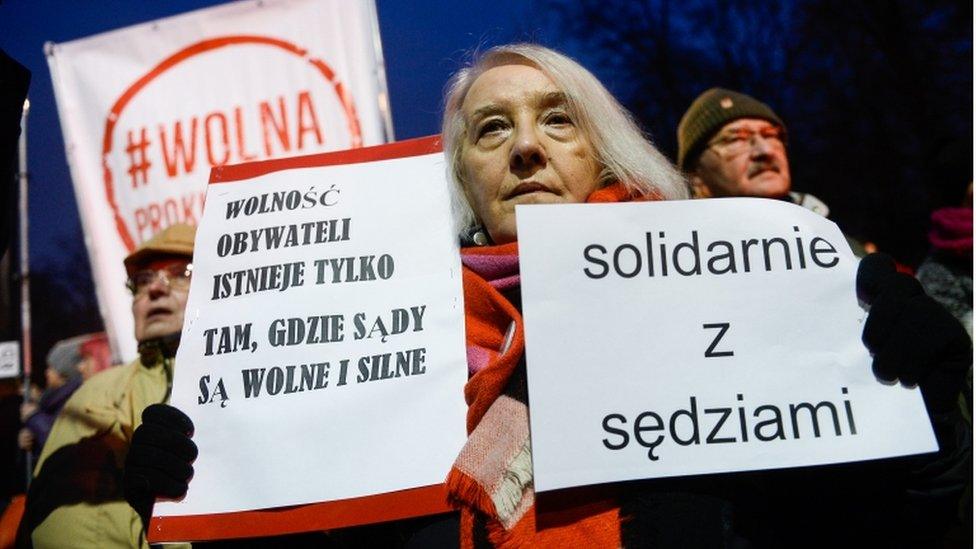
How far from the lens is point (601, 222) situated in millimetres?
1551

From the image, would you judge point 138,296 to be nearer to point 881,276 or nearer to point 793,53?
point 881,276

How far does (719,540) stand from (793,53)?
342 cm

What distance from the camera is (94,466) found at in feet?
9.32

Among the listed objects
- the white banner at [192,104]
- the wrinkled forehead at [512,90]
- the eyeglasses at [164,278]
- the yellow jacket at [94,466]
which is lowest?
the yellow jacket at [94,466]

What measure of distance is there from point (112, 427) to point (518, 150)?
1970 mm

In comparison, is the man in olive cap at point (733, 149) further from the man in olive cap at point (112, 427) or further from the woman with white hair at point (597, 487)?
the man in olive cap at point (112, 427)

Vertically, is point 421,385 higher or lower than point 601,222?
lower

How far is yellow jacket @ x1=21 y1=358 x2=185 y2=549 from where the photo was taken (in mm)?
2678

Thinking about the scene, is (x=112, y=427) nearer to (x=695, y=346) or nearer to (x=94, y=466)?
(x=94, y=466)

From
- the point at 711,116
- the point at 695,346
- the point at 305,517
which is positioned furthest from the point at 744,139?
the point at 305,517

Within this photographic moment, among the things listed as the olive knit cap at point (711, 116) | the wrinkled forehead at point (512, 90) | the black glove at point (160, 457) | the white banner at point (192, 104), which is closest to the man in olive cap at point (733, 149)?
the olive knit cap at point (711, 116)

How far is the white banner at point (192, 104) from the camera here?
3439 millimetres

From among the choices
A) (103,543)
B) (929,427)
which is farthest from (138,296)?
(929,427)

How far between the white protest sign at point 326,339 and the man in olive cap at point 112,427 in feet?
4.12
